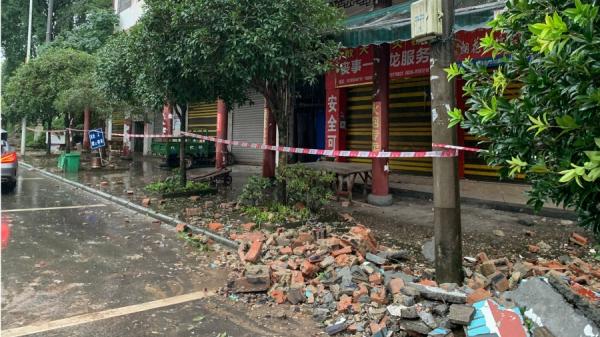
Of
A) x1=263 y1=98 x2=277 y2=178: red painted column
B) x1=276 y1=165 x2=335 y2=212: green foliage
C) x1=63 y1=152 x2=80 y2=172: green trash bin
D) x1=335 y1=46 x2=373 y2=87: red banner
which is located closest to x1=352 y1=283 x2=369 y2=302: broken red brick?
x1=276 y1=165 x2=335 y2=212: green foliage

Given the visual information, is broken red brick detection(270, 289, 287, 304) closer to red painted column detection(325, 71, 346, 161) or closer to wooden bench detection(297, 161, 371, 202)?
wooden bench detection(297, 161, 371, 202)

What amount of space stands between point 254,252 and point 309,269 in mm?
1010

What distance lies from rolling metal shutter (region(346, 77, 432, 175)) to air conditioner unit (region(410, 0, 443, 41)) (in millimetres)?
7874

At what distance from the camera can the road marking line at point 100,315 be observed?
4.02 meters

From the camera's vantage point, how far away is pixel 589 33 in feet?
6.49

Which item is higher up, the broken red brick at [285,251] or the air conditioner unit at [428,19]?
the air conditioner unit at [428,19]

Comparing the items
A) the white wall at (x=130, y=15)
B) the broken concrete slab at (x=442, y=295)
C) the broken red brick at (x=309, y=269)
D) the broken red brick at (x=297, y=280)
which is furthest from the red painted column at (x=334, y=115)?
the white wall at (x=130, y=15)

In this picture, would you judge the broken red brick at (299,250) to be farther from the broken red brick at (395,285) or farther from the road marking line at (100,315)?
the broken red brick at (395,285)

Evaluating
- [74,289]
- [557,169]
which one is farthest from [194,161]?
[557,169]

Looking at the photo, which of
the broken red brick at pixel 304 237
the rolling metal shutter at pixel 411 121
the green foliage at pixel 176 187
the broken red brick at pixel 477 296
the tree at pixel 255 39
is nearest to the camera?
the broken red brick at pixel 477 296

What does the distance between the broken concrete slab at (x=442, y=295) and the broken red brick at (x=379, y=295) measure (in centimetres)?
40

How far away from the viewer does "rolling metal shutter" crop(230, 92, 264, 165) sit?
18328mm

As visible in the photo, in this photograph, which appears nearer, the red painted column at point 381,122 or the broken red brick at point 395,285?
the broken red brick at point 395,285

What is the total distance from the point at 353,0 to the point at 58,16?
28.3 metres
